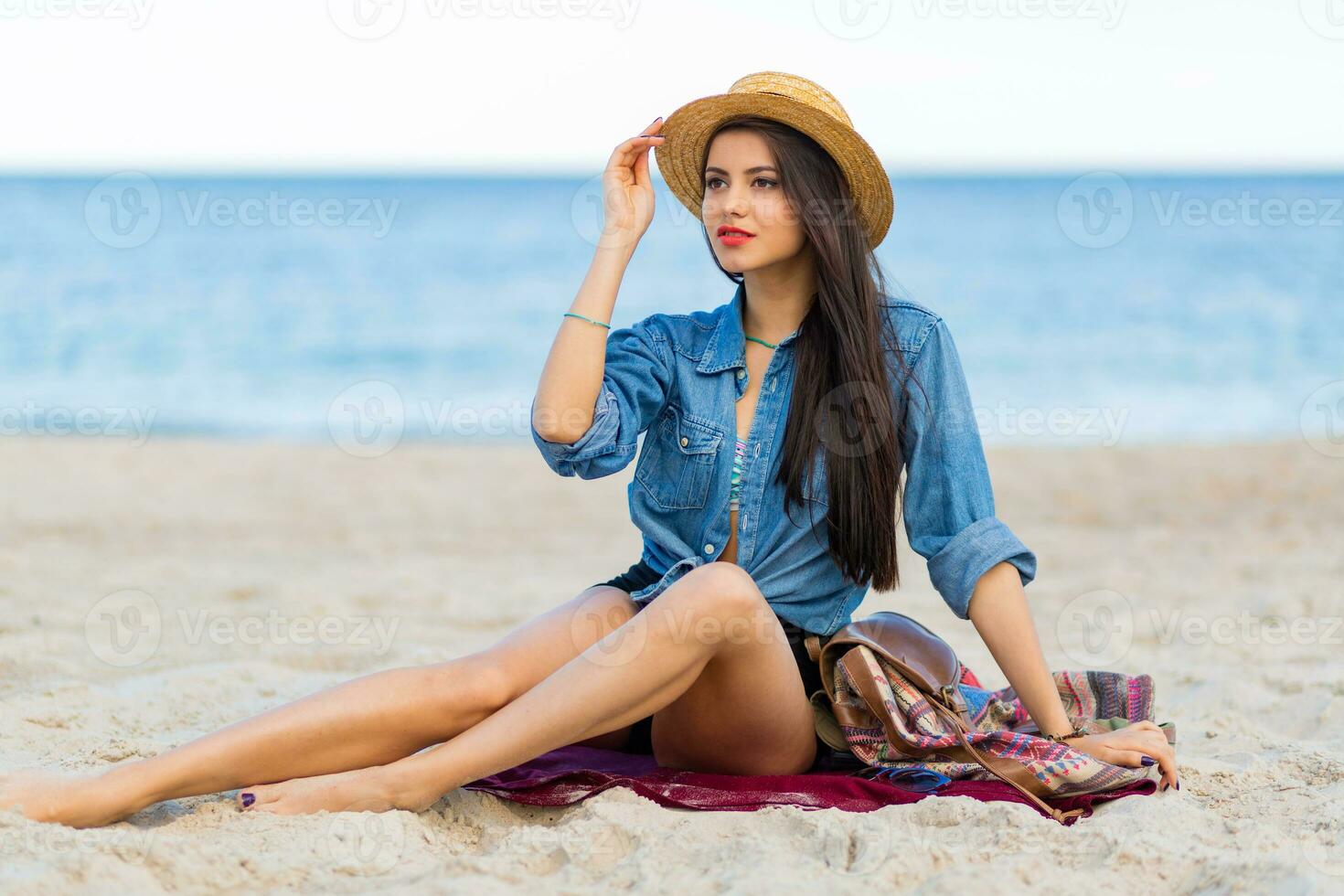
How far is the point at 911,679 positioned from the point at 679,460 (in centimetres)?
73

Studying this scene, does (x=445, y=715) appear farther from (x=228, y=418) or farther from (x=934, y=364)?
Answer: (x=228, y=418)

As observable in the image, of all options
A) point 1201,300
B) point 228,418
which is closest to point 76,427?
point 228,418

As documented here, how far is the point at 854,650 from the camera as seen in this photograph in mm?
2682

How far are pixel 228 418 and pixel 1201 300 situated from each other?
49.8 feet
